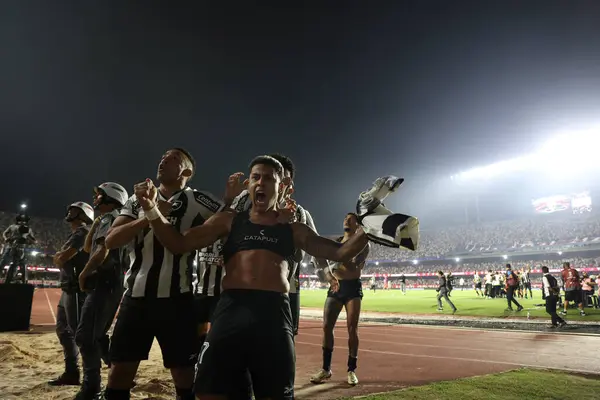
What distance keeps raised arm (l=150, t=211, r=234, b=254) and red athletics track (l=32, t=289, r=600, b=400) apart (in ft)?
9.82

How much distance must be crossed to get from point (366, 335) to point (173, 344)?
9.57m

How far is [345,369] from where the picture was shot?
6.66m

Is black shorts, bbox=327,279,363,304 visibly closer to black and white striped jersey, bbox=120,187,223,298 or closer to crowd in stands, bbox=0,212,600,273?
black and white striped jersey, bbox=120,187,223,298

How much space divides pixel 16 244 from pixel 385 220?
1296 cm

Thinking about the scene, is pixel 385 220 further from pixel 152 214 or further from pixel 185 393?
pixel 185 393

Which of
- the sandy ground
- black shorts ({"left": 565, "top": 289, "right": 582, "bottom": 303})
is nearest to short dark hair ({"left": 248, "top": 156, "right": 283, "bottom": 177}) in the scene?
the sandy ground

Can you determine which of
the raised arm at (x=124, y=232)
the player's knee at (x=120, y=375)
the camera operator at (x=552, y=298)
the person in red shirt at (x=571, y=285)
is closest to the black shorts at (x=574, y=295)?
the person in red shirt at (x=571, y=285)

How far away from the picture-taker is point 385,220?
257 centimetres

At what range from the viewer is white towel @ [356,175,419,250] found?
97.8 inches

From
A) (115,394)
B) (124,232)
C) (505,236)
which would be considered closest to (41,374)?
(115,394)

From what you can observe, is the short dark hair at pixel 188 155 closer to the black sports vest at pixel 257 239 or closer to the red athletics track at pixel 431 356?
the black sports vest at pixel 257 239

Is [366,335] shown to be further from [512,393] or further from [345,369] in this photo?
[512,393]

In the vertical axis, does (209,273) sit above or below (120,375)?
above

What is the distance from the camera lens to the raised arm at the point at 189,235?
8.78 feet
